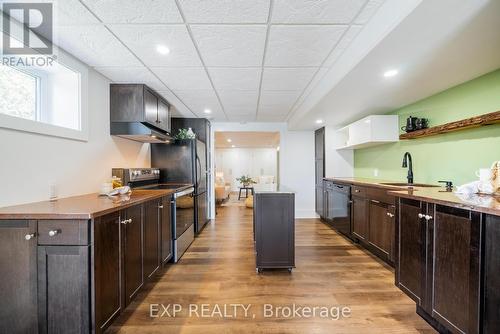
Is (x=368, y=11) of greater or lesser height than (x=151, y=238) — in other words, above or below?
above

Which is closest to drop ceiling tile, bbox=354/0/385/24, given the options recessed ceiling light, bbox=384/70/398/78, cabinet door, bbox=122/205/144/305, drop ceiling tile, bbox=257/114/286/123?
recessed ceiling light, bbox=384/70/398/78

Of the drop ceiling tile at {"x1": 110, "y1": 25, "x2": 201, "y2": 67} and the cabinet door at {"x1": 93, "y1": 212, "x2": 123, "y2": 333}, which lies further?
the drop ceiling tile at {"x1": 110, "y1": 25, "x2": 201, "y2": 67}

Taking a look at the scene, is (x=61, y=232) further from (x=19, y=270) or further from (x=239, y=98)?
(x=239, y=98)

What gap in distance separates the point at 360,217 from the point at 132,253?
284 cm

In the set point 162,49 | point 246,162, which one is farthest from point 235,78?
point 246,162

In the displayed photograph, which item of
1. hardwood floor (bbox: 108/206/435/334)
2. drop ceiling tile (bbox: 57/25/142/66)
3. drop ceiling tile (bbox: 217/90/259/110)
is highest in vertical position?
drop ceiling tile (bbox: 217/90/259/110)

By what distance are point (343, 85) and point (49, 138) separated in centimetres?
273

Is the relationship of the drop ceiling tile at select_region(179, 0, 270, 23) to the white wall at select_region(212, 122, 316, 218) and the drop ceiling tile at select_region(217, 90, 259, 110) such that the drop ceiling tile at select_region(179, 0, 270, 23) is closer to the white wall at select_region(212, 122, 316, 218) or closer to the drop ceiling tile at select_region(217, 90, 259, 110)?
the drop ceiling tile at select_region(217, 90, 259, 110)

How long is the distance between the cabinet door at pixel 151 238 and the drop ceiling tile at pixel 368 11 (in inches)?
89.3

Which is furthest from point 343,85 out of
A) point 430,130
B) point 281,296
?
point 281,296

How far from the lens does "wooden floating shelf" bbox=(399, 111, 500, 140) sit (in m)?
1.80

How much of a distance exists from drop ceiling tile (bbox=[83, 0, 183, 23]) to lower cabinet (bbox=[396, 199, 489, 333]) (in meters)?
2.21

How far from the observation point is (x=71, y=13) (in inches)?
58.7

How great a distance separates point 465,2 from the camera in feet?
3.70
